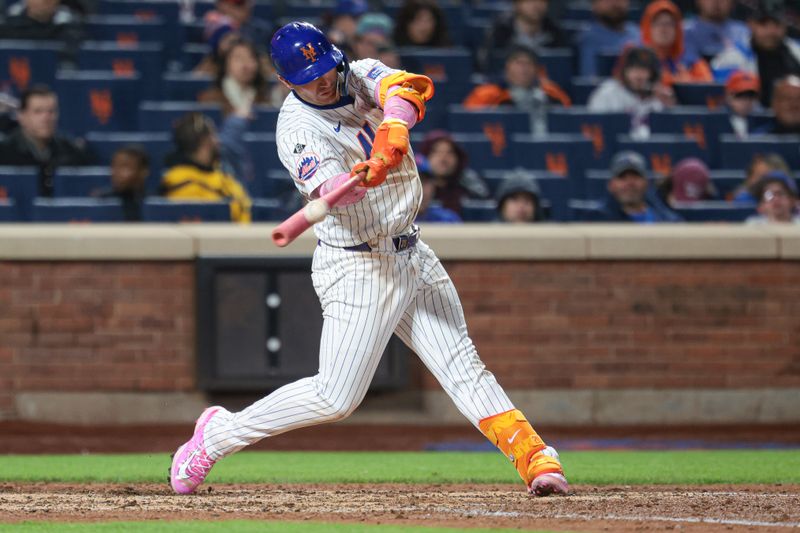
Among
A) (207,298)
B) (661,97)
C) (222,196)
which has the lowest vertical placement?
(207,298)

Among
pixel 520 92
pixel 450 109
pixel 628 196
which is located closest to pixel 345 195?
pixel 628 196

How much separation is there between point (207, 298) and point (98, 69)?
2791 mm

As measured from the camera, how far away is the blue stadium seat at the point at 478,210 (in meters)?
9.25

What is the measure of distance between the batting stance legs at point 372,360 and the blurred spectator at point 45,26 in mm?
5903

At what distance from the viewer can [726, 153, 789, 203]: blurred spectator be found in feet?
31.6

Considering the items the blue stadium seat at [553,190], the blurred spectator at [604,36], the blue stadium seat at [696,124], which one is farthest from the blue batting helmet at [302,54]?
the blurred spectator at [604,36]

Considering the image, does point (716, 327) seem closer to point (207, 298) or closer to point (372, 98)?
point (207, 298)

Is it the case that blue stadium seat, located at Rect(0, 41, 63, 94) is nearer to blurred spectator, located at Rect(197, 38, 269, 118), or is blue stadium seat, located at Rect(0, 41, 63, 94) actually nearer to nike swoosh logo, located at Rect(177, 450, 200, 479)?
blurred spectator, located at Rect(197, 38, 269, 118)

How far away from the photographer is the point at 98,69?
10.3 m

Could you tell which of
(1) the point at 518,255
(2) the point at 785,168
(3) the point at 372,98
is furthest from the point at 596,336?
(3) the point at 372,98

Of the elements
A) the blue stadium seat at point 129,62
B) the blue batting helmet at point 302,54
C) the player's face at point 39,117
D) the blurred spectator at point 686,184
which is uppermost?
the blue stadium seat at point 129,62

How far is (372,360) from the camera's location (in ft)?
16.0

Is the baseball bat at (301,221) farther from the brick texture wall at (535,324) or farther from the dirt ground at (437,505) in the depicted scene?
the brick texture wall at (535,324)

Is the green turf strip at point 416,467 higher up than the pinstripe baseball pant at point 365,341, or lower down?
lower down
